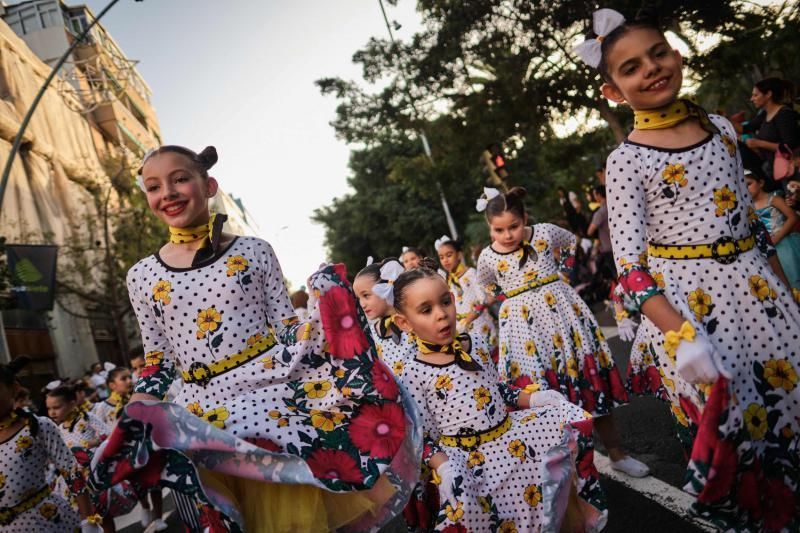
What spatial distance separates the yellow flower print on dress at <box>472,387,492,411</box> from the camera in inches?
137

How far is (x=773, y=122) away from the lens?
24.1 feet

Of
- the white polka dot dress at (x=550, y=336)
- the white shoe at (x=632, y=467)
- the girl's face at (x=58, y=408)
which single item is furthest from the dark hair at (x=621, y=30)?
the girl's face at (x=58, y=408)

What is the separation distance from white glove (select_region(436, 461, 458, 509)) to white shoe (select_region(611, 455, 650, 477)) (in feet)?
5.66

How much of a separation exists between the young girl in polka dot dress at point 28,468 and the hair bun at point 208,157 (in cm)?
245

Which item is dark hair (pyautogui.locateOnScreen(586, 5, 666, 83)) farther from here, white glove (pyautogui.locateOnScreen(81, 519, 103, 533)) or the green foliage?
the green foliage

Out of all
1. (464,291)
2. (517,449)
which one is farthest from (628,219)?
(464,291)

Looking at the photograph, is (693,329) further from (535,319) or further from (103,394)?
(103,394)

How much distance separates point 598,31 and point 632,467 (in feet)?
9.45

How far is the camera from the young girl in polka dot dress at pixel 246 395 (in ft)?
7.67

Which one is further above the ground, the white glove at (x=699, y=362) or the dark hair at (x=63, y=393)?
the dark hair at (x=63, y=393)

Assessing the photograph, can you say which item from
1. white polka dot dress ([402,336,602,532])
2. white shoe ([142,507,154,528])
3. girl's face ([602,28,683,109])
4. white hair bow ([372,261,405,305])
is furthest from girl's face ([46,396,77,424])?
girl's face ([602,28,683,109])

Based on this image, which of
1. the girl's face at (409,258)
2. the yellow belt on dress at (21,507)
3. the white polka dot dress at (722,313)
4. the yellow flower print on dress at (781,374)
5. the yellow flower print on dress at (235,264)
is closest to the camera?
the white polka dot dress at (722,313)

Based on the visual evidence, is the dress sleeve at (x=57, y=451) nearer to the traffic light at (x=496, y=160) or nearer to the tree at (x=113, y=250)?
the traffic light at (x=496, y=160)

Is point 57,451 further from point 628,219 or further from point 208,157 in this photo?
point 628,219
